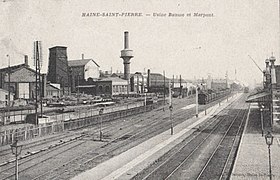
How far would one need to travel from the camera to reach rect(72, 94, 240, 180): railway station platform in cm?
1538

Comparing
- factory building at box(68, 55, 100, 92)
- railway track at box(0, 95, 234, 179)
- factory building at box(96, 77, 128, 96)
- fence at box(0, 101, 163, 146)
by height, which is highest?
factory building at box(68, 55, 100, 92)

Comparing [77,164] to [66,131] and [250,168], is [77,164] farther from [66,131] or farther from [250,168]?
[66,131]

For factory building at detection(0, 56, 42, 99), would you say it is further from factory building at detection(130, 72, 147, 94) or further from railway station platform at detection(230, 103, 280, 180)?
railway station platform at detection(230, 103, 280, 180)

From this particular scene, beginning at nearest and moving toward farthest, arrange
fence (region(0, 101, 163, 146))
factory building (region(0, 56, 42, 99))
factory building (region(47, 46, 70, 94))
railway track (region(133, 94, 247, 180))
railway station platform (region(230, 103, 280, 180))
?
railway station platform (region(230, 103, 280, 180)) < railway track (region(133, 94, 247, 180)) < fence (region(0, 101, 163, 146)) < factory building (region(0, 56, 42, 99)) < factory building (region(47, 46, 70, 94))

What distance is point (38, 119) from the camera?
28938 millimetres

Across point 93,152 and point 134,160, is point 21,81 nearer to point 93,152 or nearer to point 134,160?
point 93,152

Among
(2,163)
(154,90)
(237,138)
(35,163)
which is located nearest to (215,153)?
(237,138)

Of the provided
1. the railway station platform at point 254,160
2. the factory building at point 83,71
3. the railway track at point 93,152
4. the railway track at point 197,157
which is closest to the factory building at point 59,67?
the factory building at point 83,71

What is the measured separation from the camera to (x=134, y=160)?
18.2 meters

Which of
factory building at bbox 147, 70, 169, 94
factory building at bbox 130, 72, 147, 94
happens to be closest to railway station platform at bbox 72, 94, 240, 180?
factory building at bbox 130, 72, 147, 94

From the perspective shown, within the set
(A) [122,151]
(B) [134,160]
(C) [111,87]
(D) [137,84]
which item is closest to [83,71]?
(C) [111,87]

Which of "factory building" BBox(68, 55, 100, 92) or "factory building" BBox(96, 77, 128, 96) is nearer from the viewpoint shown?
"factory building" BBox(96, 77, 128, 96)

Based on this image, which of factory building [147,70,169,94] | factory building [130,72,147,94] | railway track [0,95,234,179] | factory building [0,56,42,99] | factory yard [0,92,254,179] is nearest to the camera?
factory yard [0,92,254,179]

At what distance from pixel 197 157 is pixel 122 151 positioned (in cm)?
523
